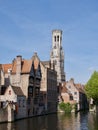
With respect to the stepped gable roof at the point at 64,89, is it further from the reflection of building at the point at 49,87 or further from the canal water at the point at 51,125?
the canal water at the point at 51,125

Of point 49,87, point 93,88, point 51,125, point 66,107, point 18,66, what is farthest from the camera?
point 66,107

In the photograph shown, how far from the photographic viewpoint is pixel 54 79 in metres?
125

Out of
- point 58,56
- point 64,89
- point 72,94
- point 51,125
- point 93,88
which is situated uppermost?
point 58,56

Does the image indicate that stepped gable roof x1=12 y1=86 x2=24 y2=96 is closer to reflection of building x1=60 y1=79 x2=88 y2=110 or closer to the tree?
the tree

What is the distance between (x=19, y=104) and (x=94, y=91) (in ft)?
122

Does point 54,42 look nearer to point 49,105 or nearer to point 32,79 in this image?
point 49,105

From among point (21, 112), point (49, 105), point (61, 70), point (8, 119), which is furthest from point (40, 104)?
point (61, 70)

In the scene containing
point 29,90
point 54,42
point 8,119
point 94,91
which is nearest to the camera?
point 8,119

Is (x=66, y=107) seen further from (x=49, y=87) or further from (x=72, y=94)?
(x=72, y=94)

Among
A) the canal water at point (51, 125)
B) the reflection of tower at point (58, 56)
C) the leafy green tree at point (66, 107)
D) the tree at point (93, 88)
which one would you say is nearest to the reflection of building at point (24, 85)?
the canal water at point (51, 125)

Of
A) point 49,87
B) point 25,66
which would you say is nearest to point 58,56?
point 49,87

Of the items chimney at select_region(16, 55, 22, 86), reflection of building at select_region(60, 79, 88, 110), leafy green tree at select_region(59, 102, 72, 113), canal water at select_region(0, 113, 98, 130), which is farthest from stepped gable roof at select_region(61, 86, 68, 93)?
canal water at select_region(0, 113, 98, 130)

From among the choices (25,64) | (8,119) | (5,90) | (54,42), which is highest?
(54,42)

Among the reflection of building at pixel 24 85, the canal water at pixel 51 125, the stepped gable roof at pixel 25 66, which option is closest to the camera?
the canal water at pixel 51 125
